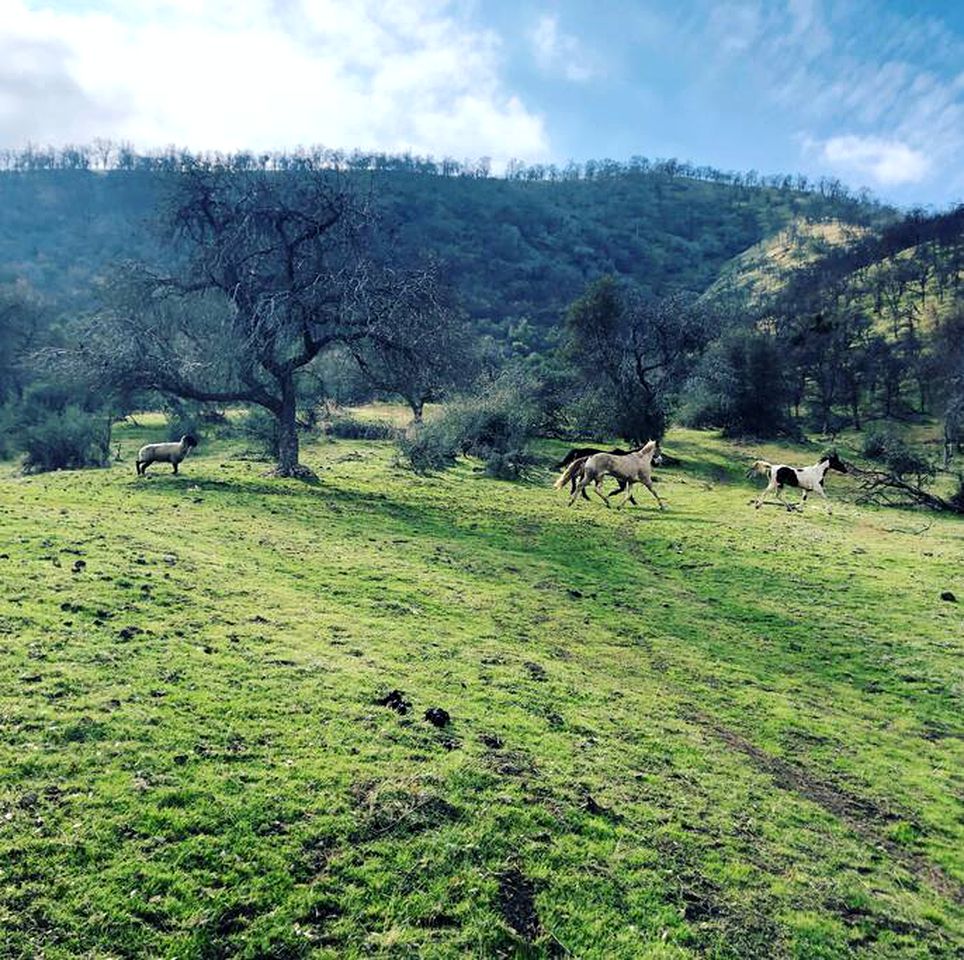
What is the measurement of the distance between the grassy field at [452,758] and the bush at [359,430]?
3066 cm

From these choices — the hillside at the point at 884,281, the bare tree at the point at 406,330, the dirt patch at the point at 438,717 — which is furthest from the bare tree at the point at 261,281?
the hillside at the point at 884,281

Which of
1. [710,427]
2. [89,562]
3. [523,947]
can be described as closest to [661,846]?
[523,947]

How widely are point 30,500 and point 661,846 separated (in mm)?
18674

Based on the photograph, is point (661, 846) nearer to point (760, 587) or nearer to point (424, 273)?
point (760, 587)

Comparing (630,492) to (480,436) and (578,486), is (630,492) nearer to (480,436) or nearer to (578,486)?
(578,486)

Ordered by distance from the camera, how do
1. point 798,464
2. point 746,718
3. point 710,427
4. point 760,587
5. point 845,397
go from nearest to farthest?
point 746,718, point 760,587, point 798,464, point 710,427, point 845,397

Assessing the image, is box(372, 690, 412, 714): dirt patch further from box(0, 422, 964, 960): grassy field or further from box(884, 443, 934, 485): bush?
box(884, 443, 934, 485): bush

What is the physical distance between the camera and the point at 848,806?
813 centimetres

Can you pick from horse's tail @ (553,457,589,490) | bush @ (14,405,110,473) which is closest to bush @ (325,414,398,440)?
bush @ (14,405,110,473)

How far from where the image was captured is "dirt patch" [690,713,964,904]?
7.11 metres

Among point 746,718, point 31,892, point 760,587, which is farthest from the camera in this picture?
point 760,587

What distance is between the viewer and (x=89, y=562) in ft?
40.2

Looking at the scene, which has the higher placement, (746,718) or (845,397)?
(845,397)

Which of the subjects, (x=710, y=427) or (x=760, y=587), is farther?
(x=710, y=427)
